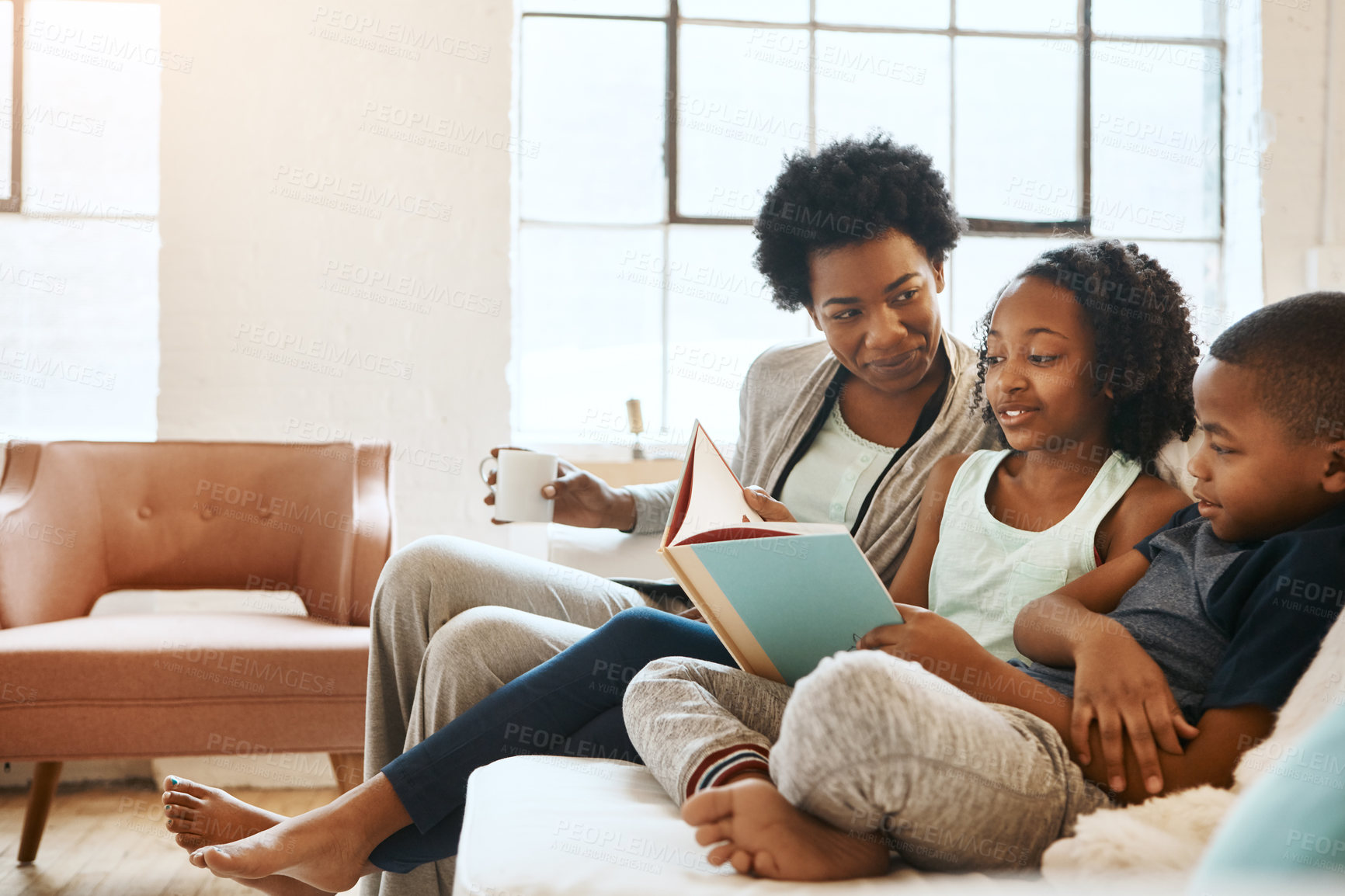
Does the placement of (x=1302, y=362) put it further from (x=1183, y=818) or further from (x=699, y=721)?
(x=699, y=721)

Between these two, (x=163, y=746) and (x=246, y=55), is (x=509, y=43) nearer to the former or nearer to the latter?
(x=246, y=55)

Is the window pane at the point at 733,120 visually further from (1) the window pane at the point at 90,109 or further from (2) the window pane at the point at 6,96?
(2) the window pane at the point at 6,96

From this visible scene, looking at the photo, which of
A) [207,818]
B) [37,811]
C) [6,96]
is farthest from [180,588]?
[6,96]


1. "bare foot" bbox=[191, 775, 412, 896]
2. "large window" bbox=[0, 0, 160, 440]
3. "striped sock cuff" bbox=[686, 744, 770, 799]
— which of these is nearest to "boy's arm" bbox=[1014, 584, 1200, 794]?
"striped sock cuff" bbox=[686, 744, 770, 799]

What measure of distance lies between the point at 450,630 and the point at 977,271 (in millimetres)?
2325

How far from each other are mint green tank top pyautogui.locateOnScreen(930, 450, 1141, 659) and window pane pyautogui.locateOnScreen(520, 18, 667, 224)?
198 cm

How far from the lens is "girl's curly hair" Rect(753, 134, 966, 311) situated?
1543 mm

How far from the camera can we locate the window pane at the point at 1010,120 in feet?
10.0

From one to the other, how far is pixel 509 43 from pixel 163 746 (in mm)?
1964

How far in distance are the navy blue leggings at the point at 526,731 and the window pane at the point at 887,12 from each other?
249 cm

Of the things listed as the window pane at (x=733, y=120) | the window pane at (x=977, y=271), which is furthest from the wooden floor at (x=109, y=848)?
the window pane at (x=977, y=271)

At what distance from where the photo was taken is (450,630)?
1.22 meters

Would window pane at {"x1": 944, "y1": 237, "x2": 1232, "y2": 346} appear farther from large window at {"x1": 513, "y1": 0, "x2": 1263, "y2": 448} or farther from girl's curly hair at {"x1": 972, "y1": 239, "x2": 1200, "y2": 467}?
girl's curly hair at {"x1": 972, "y1": 239, "x2": 1200, "y2": 467}

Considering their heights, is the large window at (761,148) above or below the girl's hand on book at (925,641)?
above
